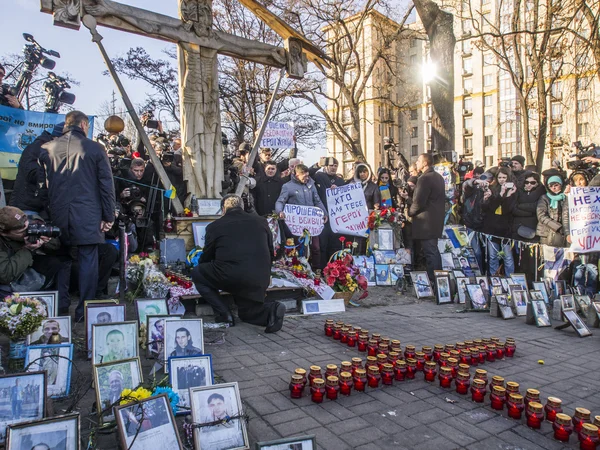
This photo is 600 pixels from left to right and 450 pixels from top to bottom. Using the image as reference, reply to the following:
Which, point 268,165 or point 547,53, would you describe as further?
point 547,53

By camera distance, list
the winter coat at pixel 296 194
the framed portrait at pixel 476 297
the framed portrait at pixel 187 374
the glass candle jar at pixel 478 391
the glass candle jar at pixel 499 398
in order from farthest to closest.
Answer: the winter coat at pixel 296 194
the framed portrait at pixel 476 297
the glass candle jar at pixel 478 391
the glass candle jar at pixel 499 398
the framed portrait at pixel 187 374

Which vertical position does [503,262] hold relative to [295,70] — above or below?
below

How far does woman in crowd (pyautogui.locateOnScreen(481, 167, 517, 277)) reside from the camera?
29.6 ft

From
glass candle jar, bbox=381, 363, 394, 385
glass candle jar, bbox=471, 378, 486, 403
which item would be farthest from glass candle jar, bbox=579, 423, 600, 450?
glass candle jar, bbox=381, 363, 394, 385

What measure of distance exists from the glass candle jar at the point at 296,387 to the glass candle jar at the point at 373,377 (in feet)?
2.00

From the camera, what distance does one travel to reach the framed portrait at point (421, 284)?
8.10m

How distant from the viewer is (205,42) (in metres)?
7.84

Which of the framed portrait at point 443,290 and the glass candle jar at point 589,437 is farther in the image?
the framed portrait at point 443,290

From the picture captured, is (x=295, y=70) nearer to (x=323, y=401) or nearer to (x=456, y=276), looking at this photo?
(x=456, y=276)

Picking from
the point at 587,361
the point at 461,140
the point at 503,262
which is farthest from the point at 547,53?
the point at 461,140

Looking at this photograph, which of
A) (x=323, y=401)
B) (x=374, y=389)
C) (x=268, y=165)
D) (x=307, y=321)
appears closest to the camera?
(x=323, y=401)

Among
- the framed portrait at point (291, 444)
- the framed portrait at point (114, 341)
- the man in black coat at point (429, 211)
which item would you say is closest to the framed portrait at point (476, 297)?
the man in black coat at point (429, 211)

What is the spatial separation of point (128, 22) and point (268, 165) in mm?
3328

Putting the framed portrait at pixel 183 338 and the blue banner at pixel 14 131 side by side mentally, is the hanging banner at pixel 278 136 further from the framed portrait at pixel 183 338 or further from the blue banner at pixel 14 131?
the framed portrait at pixel 183 338
